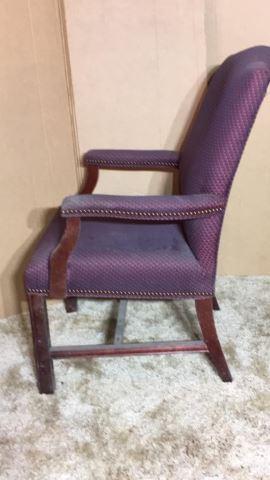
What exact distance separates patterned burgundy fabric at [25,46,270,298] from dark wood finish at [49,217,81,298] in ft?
0.07

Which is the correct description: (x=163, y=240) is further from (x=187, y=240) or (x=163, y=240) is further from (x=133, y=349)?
(x=133, y=349)

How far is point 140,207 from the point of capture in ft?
4.33

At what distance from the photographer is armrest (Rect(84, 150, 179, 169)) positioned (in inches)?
71.6

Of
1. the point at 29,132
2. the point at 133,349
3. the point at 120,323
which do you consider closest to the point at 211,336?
the point at 133,349

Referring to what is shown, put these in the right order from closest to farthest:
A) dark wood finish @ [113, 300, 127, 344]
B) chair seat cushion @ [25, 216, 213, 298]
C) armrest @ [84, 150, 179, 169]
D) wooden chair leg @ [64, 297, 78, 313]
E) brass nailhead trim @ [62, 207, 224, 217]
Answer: brass nailhead trim @ [62, 207, 224, 217] < chair seat cushion @ [25, 216, 213, 298] < dark wood finish @ [113, 300, 127, 344] < armrest @ [84, 150, 179, 169] < wooden chair leg @ [64, 297, 78, 313]

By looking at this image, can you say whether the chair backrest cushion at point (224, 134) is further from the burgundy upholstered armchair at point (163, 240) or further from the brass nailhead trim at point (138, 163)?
the brass nailhead trim at point (138, 163)

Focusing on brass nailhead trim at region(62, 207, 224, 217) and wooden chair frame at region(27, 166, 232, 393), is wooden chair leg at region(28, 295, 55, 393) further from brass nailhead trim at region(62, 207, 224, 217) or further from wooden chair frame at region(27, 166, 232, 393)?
brass nailhead trim at region(62, 207, 224, 217)

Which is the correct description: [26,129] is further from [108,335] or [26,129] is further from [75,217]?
[108,335]

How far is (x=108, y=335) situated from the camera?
1864 mm

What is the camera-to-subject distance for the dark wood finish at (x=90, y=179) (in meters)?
1.88

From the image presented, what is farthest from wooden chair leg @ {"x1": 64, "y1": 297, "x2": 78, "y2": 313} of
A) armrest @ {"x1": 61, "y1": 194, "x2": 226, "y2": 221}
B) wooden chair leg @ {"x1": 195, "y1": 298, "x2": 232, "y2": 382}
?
armrest @ {"x1": 61, "y1": 194, "x2": 226, "y2": 221}

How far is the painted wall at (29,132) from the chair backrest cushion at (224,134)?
0.58m

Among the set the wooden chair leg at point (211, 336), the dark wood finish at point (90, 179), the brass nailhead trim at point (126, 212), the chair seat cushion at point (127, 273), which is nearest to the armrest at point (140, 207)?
the brass nailhead trim at point (126, 212)

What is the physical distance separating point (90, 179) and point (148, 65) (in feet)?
1.53
